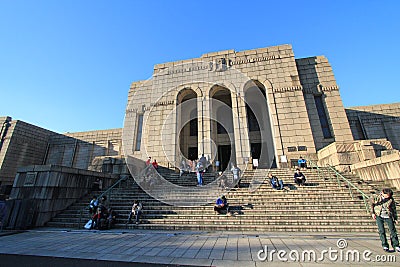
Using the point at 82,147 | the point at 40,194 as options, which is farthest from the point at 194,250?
the point at 82,147

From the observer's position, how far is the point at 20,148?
2088 cm

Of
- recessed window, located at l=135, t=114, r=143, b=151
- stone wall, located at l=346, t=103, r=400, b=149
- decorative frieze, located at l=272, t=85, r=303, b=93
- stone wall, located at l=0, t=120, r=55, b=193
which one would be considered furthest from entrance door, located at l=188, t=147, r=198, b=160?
stone wall, located at l=0, t=120, r=55, b=193

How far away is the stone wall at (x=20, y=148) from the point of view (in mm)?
19312

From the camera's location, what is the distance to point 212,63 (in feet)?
66.9

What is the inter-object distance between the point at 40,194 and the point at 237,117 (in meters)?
15.5

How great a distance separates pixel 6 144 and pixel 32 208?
18.6 m

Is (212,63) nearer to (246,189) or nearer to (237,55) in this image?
(237,55)

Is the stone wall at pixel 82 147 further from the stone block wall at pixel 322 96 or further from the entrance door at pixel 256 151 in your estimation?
the stone block wall at pixel 322 96

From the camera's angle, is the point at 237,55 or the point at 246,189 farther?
the point at 237,55

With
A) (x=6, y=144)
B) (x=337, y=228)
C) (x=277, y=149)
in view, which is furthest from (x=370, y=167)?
(x=6, y=144)

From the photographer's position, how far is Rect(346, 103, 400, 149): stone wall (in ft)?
62.5

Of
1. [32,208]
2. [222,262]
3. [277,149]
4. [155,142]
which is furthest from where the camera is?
[155,142]

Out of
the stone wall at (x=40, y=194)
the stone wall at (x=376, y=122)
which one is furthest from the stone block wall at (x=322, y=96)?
the stone wall at (x=40, y=194)

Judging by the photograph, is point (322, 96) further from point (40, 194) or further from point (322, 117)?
point (40, 194)
